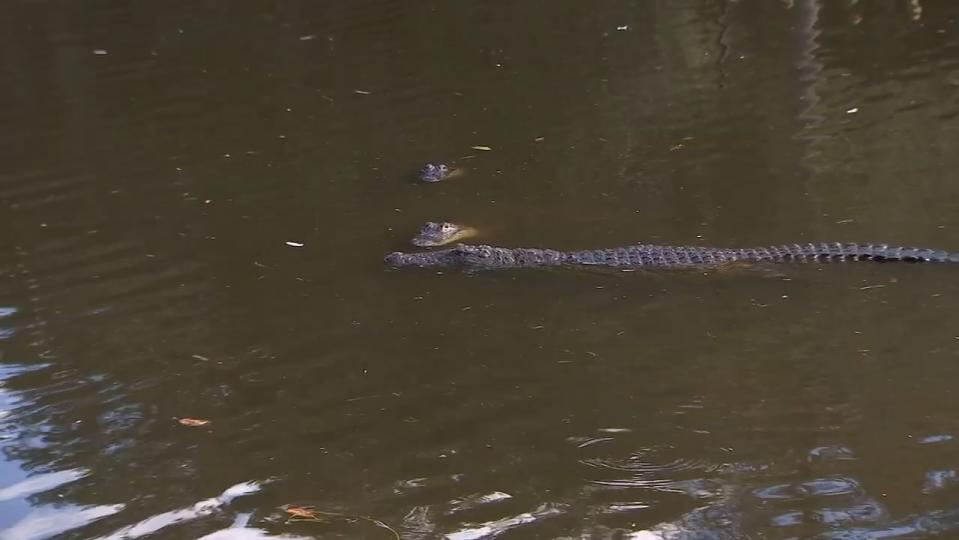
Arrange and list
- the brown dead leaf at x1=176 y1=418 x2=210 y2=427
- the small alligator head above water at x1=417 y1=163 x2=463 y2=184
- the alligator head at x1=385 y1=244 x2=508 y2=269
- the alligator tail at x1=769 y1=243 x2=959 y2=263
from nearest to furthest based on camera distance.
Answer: the brown dead leaf at x1=176 y1=418 x2=210 y2=427
the alligator tail at x1=769 y1=243 x2=959 y2=263
the alligator head at x1=385 y1=244 x2=508 y2=269
the small alligator head above water at x1=417 y1=163 x2=463 y2=184

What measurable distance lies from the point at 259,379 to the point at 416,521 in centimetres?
157

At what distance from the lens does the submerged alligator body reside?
6440 mm

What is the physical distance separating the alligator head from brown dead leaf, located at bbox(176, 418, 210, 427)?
2.04 metres

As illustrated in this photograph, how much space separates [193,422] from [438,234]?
2649 millimetres

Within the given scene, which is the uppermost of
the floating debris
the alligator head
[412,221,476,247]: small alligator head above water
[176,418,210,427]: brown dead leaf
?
[412,221,476,247]: small alligator head above water

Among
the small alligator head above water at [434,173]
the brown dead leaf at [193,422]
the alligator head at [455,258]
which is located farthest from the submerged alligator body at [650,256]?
the brown dead leaf at [193,422]

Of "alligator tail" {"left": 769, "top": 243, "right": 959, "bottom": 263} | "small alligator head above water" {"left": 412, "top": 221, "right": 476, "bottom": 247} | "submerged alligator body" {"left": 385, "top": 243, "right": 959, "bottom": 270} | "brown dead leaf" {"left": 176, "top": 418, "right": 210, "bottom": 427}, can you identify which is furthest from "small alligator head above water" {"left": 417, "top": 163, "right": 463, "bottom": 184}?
"brown dead leaf" {"left": 176, "top": 418, "right": 210, "bottom": 427}

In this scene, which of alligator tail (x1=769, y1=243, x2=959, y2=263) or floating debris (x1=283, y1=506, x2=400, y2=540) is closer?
floating debris (x1=283, y1=506, x2=400, y2=540)

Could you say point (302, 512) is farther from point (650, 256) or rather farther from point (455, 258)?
point (650, 256)


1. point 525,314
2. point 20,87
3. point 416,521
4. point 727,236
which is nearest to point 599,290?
point 525,314

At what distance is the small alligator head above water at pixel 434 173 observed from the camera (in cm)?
846

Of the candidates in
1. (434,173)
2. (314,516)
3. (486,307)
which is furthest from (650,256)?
(314,516)

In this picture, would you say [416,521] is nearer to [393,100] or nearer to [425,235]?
[425,235]

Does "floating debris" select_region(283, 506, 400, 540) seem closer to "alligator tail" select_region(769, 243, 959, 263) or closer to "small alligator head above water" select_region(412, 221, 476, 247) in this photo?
"small alligator head above water" select_region(412, 221, 476, 247)
